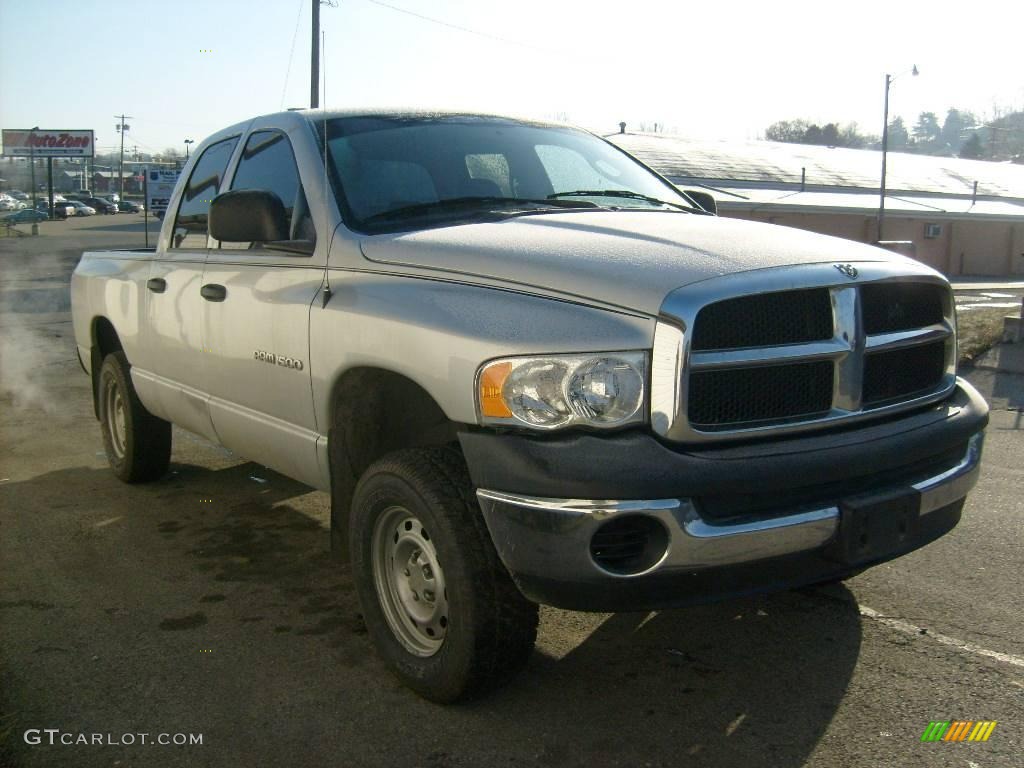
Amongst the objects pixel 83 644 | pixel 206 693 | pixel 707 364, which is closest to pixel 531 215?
pixel 707 364

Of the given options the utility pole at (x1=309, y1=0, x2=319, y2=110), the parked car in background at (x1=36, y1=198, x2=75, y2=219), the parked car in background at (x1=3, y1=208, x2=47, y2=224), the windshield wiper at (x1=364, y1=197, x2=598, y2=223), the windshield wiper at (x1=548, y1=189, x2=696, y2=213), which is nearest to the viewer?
the windshield wiper at (x1=364, y1=197, x2=598, y2=223)

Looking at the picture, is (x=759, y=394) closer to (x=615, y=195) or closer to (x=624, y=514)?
(x=624, y=514)

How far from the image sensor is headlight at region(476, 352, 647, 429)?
9.87 ft

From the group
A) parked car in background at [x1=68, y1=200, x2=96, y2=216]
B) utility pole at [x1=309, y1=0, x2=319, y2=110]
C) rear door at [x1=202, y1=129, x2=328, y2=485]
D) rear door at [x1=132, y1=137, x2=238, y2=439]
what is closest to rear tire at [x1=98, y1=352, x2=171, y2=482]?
rear door at [x1=132, y1=137, x2=238, y2=439]

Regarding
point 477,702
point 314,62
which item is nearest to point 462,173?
point 477,702

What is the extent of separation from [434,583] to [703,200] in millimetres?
2830

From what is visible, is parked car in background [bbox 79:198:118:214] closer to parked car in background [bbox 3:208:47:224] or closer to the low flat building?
parked car in background [bbox 3:208:47:224]

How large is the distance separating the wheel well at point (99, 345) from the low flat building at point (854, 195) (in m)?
27.9

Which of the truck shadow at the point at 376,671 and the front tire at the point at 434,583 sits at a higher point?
the front tire at the point at 434,583

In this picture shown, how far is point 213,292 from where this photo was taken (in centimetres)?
490

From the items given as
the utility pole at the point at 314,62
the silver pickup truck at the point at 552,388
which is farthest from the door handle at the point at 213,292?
the utility pole at the point at 314,62

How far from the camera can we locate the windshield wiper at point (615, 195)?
15.0 feet

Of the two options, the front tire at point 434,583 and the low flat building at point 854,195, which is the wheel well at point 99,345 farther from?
the low flat building at point 854,195

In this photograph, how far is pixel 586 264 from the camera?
327 centimetres
